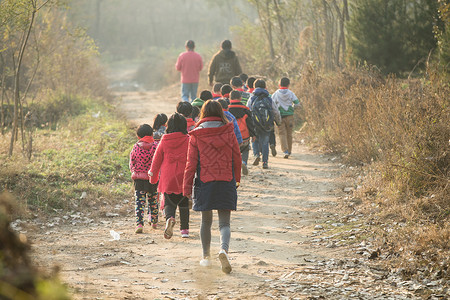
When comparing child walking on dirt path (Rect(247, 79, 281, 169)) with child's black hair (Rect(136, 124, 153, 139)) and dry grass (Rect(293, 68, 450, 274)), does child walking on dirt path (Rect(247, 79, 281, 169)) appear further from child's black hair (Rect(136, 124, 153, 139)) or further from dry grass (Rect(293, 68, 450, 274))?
child's black hair (Rect(136, 124, 153, 139))

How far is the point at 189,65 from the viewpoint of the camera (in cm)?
1614

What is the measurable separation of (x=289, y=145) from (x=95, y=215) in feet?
17.4

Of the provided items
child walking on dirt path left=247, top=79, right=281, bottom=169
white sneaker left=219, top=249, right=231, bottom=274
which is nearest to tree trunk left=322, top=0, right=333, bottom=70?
child walking on dirt path left=247, top=79, right=281, bottom=169

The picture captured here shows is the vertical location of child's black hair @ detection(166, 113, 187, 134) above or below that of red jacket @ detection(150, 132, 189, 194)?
above

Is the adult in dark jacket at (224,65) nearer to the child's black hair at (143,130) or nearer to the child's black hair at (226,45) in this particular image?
the child's black hair at (226,45)

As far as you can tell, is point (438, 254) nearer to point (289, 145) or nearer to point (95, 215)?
point (95, 215)

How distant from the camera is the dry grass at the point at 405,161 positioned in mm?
6133

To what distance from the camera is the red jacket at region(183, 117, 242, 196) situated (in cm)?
609

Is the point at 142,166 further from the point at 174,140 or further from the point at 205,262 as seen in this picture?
the point at 205,262

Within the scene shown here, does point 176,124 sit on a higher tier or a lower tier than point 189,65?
lower

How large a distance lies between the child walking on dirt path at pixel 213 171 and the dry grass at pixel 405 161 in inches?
71.9

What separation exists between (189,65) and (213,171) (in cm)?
1044

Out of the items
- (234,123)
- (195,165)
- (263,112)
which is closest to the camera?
(195,165)

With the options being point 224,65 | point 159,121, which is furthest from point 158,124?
point 224,65
